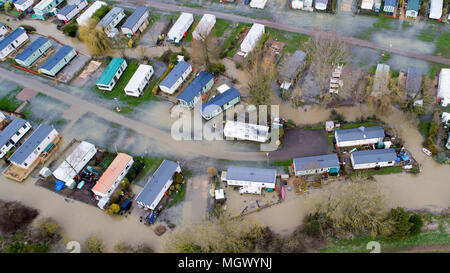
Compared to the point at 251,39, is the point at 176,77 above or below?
below

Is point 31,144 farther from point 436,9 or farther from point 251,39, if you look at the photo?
point 436,9

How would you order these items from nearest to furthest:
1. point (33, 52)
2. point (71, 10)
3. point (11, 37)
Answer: point (33, 52) < point (11, 37) < point (71, 10)

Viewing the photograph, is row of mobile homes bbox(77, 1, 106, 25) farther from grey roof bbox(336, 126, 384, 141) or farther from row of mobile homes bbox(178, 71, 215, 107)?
grey roof bbox(336, 126, 384, 141)

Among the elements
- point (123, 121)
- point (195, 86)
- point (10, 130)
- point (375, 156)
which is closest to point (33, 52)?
point (10, 130)

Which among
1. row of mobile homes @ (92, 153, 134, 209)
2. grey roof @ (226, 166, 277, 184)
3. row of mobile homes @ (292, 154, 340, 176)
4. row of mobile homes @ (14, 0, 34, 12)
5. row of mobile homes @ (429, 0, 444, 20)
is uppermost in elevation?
row of mobile homes @ (429, 0, 444, 20)

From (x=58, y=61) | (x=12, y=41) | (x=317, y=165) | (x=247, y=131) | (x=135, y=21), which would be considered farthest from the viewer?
(x=135, y=21)

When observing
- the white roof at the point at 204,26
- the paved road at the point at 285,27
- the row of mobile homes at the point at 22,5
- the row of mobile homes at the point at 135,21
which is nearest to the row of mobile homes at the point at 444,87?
the paved road at the point at 285,27

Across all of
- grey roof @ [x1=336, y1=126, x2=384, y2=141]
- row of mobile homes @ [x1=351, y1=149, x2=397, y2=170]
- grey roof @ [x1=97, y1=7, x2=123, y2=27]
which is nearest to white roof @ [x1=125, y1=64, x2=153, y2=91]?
grey roof @ [x1=97, y1=7, x2=123, y2=27]
